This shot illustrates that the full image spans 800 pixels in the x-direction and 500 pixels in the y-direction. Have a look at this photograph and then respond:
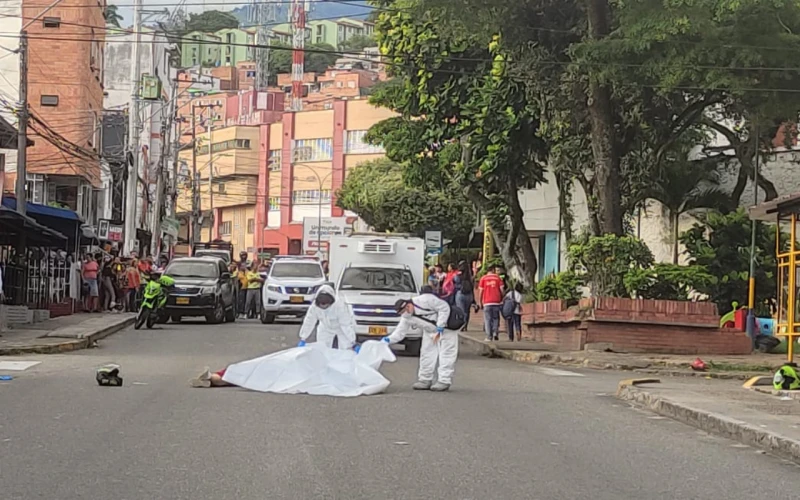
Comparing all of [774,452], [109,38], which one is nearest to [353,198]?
[109,38]

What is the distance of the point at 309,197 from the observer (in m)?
102

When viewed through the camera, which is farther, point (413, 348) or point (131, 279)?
point (131, 279)

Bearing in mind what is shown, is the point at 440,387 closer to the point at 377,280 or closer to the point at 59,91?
the point at 377,280

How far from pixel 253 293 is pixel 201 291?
5254 mm

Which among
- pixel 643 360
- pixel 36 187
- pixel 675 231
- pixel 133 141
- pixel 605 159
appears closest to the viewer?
pixel 643 360

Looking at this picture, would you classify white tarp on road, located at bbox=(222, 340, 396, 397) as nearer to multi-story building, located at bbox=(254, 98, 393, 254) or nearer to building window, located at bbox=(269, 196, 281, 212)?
multi-story building, located at bbox=(254, 98, 393, 254)

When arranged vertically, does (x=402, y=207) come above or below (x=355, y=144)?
below

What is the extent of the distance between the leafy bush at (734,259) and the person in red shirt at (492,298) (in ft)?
16.9

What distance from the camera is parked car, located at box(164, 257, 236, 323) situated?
111 ft

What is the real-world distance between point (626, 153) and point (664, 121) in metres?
1.56

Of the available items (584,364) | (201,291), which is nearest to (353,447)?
(584,364)

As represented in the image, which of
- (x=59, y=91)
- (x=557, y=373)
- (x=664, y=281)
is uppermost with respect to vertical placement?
(x=59, y=91)

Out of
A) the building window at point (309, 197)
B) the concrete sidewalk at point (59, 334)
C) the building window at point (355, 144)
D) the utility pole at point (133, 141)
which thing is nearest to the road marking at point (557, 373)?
the concrete sidewalk at point (59, 334)

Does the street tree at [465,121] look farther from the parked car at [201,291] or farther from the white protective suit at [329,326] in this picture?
the white protective suit at [329,326]
